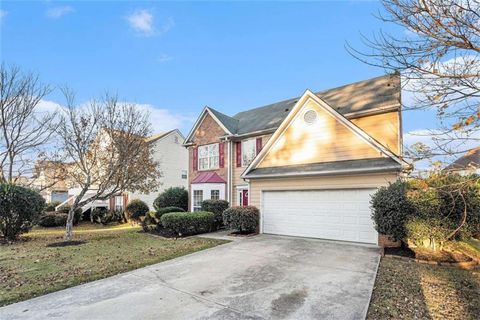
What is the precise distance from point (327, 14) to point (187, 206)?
16018 millimetres

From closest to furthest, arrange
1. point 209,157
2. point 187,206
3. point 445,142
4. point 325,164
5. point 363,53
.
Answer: point 445,142 < point 363,53 < point 325,164 < point 209,157 < point 187,206

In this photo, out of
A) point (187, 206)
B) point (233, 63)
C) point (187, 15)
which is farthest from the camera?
point (187, 206)

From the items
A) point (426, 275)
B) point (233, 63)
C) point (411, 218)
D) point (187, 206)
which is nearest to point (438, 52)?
point (426, 275)

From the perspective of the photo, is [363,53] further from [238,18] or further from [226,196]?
[226,196]

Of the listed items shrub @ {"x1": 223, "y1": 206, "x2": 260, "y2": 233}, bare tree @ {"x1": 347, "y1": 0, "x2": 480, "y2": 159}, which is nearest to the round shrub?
shrub @ {"x1": 223, "y1": 206, "x2": 260, "y2": 233}

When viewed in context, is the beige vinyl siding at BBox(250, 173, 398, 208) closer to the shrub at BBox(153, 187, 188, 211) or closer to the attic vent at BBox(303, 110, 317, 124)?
the attic vent at BBox(303, 110, 317, 124)

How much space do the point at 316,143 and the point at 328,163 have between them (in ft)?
3.79

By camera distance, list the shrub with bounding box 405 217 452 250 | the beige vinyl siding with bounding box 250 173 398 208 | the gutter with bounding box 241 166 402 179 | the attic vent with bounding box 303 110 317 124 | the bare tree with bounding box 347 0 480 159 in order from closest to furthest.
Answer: the bare tree with bounding box 347 0 480 159
the shrub with bounding box 405 217 452 250
the gutter with bounding box 241 166 402 179
the beige vinyl siding with bounding box 250 173 398 208
the attic vent with bounding box 303 110 317 124

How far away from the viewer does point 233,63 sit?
16734mm

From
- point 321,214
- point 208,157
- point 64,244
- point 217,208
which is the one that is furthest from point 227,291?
point 208,157

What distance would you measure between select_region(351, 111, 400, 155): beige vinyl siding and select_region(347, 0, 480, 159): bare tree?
807 cm

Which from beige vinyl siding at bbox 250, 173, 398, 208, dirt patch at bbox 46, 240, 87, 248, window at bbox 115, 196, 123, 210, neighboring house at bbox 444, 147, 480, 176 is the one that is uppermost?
neighboring house at bbox 444, 147, 480, 176

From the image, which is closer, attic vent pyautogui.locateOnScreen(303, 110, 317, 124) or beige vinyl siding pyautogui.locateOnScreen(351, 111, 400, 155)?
beige vinyl siding pyautogui.locateOnScreen(351, 111, 400, 155)

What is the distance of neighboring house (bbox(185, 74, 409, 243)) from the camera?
33.3 ft
